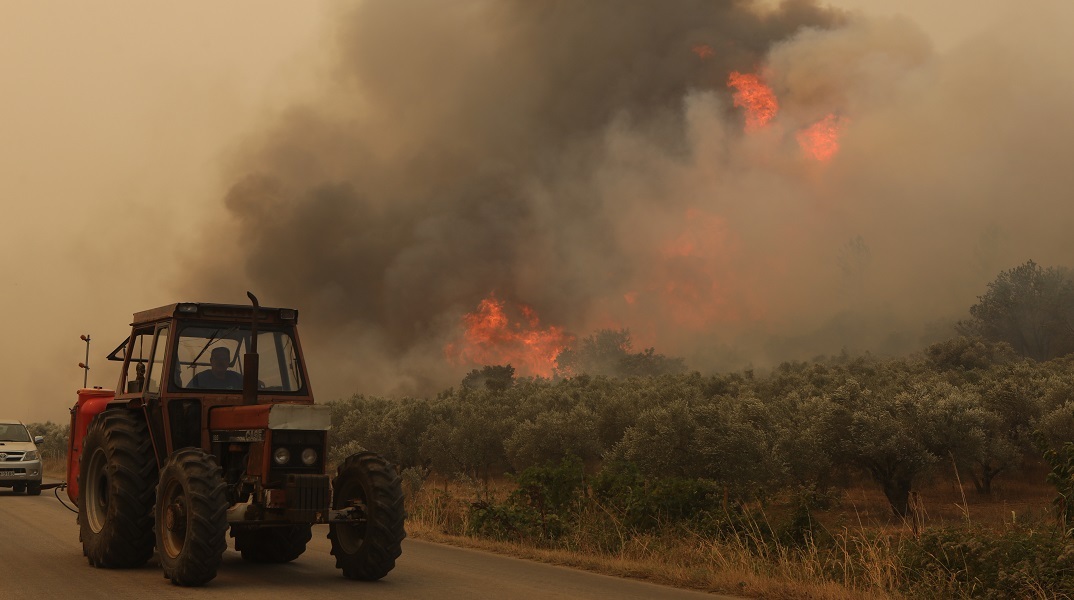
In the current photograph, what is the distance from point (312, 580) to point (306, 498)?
1303mm

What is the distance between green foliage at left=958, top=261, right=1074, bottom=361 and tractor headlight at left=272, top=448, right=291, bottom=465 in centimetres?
9845

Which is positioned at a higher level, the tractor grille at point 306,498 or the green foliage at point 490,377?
the green foliage at point 490,377

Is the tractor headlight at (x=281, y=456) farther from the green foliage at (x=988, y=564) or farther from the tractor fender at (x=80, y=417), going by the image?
the green foliage at (x=988, y=564)

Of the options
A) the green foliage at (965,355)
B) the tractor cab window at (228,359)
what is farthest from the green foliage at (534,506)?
the green foliage at (965,355)

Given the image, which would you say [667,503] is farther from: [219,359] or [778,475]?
[778,475]

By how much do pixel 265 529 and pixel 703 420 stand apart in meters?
17.9

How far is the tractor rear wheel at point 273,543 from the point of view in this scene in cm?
1223

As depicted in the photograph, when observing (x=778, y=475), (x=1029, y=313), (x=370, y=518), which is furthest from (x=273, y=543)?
(x=1029, y=313)

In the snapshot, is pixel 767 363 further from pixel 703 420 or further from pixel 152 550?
pixel 152 550

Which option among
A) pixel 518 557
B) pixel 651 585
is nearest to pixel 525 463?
pixel 518 557

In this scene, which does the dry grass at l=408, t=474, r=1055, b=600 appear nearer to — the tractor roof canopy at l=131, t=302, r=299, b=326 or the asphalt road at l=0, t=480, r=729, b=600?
the asphalt road at l=0, t=480, r=729, b=600

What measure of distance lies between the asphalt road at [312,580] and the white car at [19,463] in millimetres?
12200

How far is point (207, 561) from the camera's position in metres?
9.74

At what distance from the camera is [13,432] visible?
26172mm
